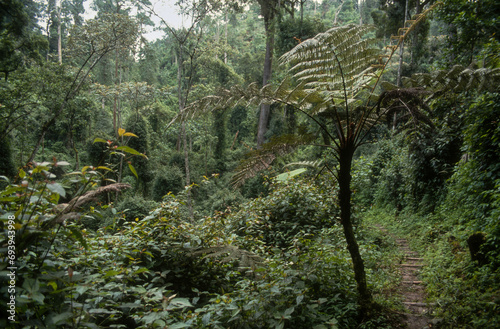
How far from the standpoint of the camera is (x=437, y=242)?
4.62m

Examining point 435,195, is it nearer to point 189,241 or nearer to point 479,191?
point 479,191

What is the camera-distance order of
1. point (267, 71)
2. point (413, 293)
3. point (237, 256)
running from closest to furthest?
point (237, 256) < point (413, 293) < point (267, 71)

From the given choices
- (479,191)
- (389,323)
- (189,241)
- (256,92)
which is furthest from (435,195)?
(189,241)

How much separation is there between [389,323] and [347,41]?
2729mm

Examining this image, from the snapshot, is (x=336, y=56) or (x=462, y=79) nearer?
(x=336, y=56)

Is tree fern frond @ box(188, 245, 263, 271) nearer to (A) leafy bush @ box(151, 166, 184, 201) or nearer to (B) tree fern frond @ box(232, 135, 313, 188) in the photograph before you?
(B) tree fern frond @ box(232, 135, 313, 188)

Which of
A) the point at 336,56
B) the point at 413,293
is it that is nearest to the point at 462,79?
the point at 336,56

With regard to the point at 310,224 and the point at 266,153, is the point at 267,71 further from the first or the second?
the point at 266,153

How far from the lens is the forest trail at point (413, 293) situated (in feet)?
8.79

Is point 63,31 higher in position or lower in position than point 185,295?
higher

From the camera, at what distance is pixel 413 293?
3.38 meters

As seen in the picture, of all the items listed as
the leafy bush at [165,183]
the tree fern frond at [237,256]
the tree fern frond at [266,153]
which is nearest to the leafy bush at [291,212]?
the tree fern frond at [266,153]

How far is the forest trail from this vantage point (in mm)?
2680

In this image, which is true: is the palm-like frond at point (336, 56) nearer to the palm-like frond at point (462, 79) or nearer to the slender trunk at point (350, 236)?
the slender trunk at point (350, 236)
